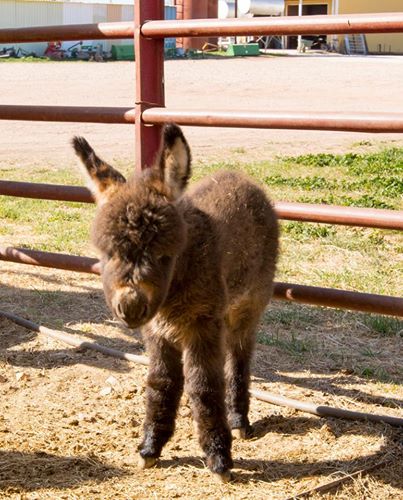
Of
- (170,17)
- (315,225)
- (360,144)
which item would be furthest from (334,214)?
(170,17)

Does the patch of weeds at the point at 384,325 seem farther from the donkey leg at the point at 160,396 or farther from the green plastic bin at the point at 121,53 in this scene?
the green plastic bin at the point at 121,53

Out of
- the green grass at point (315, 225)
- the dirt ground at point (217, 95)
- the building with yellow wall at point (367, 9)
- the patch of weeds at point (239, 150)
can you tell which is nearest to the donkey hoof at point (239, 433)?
the green grass at point (315, 225)

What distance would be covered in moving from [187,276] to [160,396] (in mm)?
650

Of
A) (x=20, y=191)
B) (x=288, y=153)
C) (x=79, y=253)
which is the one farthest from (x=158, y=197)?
(x=288, y=153)

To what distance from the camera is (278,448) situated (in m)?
4.47

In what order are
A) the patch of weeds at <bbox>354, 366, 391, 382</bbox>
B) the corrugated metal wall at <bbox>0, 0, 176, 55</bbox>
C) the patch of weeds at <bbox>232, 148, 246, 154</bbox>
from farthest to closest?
the corrugated metal wall at <bbox>0, 0, 176, 55</bbox>, the patch of weeds at <bbox>232, 148, 246, 154</bbox>, the patch of weeds at <bbox>354, 366, 391, 382</bbox>

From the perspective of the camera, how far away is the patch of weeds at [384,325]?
6.21 m

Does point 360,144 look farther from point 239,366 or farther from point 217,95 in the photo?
point 239,366

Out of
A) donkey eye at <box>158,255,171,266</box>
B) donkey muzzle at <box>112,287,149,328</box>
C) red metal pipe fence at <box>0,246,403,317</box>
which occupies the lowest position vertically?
red metal pipe fence at <box>0,246,403,317</box>

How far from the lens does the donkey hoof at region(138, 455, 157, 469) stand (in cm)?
421

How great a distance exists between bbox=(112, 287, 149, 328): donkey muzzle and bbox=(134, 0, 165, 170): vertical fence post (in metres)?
1.93

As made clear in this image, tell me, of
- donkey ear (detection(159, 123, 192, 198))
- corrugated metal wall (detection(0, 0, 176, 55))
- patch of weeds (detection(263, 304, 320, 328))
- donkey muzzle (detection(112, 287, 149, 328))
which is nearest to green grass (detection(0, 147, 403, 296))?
patch of weeds (detection(263, 304, 320, 328))

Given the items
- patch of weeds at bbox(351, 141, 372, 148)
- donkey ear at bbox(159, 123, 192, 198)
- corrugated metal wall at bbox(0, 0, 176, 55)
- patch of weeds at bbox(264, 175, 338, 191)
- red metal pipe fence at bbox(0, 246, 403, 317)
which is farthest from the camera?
corrugated metal wall at bbox(0, 0, 176, 55)

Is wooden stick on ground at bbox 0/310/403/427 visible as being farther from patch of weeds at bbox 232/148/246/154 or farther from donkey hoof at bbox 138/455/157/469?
patch of weeds at bbox 232/148/246/154
